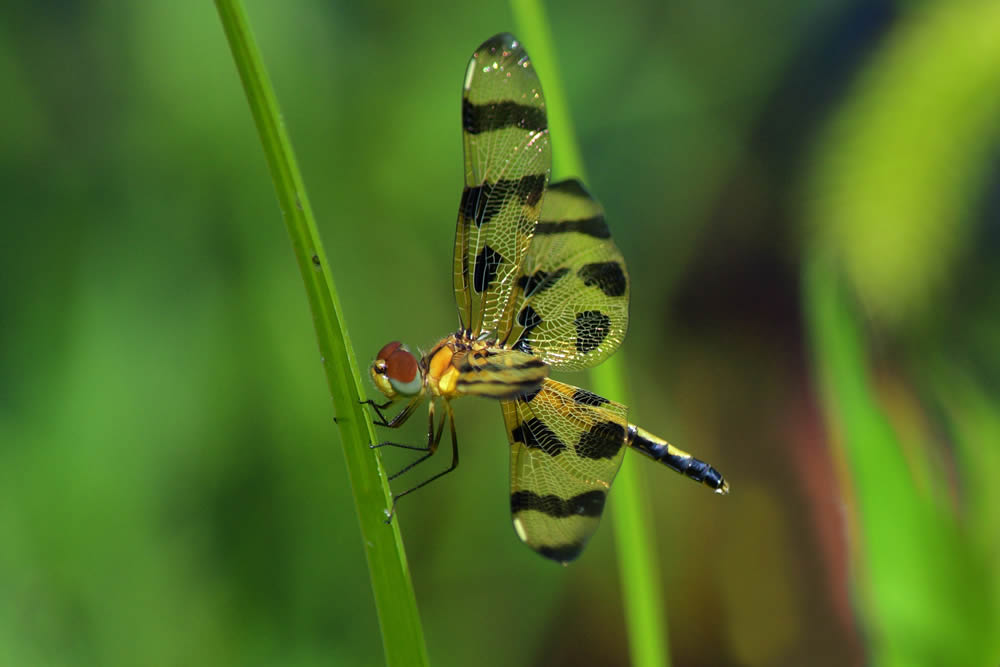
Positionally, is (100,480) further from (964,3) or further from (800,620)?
(964,3)

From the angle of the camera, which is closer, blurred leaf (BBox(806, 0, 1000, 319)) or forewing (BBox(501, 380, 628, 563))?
forewing (BBox(501, 380, 628, 563))

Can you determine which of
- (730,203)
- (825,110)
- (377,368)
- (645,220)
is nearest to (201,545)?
(377,368)

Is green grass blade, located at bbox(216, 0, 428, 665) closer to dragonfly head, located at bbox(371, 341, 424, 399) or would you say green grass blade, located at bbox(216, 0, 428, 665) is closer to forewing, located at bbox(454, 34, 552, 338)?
dragonfly head, located at bbox(371, 341, 424, 399)

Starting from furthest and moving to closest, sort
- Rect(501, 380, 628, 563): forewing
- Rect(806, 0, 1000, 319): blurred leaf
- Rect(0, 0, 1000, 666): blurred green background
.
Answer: Rect(806, 0, 1000, 319): blurred leaf < Rect(0, 0, 1000, 666): blurred green background < Rect(501, 380, 628, 563): forewing

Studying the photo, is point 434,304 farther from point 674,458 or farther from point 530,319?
point 674,458

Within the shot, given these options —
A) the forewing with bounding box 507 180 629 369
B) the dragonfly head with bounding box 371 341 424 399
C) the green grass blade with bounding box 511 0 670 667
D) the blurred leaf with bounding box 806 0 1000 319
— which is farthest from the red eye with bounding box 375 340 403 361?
the blurred leaf with bounding box 806 0 1000 319

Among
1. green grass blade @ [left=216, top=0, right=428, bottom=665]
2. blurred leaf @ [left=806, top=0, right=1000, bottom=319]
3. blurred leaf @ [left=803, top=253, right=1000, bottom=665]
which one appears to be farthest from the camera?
blurred leaf @ [left=806, top=0, right=1000, bottom=319]
